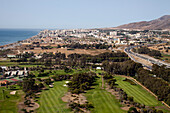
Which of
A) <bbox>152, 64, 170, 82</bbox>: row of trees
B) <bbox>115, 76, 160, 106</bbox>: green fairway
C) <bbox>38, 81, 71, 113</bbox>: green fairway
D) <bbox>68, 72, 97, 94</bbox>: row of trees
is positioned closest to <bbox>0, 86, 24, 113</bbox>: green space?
<bbox>38, 81, 71, 113</bbox>: green fairway

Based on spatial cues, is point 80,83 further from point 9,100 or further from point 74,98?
point 9,100

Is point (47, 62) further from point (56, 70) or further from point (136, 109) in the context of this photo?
point (136, 109)

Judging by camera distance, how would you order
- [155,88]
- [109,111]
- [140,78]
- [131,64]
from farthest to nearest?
[131,64] < [140,78] < [155,88] < [109,111]

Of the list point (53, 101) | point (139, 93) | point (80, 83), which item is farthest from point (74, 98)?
point (139, 93)

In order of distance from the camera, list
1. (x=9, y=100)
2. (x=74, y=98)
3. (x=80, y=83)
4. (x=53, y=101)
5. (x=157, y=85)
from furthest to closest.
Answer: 1. (x=80, y=83)
2. (x=157, y=85)
3. (x=74, y=98)
4. (x=9, y=100)
5. (x=53, y=101)

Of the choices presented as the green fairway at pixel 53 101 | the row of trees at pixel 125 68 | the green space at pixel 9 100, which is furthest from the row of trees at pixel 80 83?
the green space at pixel 9 100

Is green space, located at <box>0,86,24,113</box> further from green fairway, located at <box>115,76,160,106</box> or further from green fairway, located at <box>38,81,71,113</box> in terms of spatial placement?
green fairway, located at <box>115,76,160,106</box>

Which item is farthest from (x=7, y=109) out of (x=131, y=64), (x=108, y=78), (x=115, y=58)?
(x=115, y=58)
